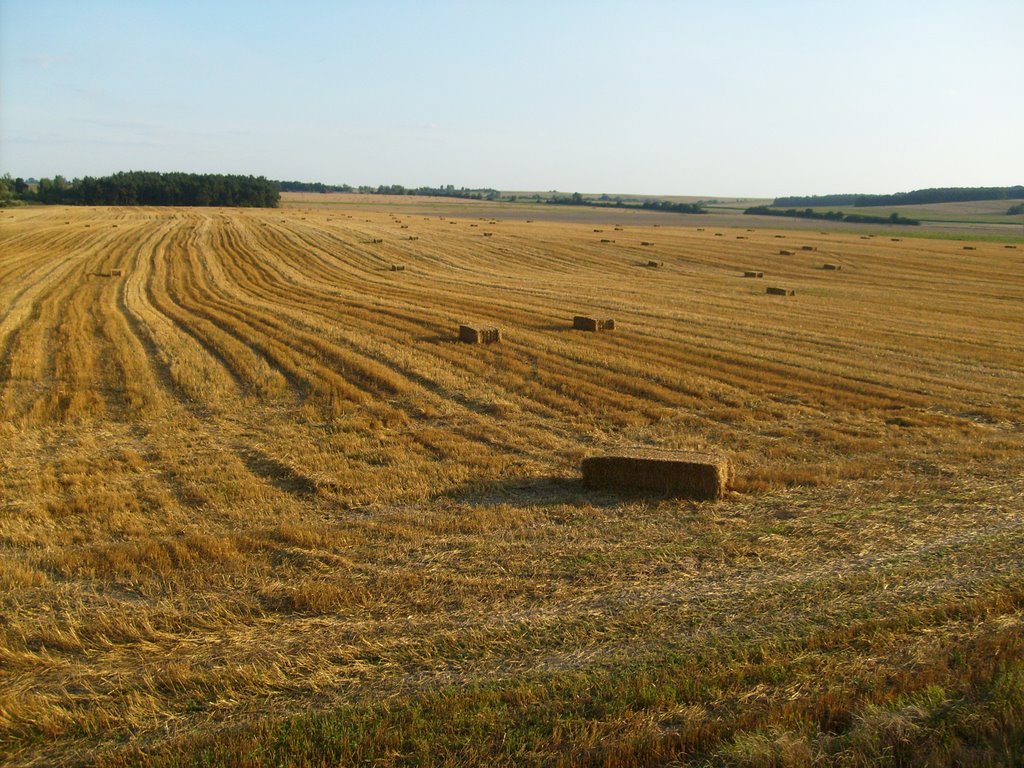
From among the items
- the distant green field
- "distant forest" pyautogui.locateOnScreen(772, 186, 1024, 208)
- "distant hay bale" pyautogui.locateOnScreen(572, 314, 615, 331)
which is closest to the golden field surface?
"distant hay bale" pyautogui.locateOnScreen(572, 314, 615, 331)

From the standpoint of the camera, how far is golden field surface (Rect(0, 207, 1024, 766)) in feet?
15.2

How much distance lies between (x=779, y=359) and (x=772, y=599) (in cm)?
1159

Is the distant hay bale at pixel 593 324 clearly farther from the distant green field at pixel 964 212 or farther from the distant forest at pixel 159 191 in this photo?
the distant forest at pixel 159 191

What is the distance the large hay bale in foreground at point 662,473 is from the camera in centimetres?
863

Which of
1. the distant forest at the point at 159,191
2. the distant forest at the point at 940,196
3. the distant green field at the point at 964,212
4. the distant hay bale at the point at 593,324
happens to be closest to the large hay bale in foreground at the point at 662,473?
the distant hay bale at the point at 593,324

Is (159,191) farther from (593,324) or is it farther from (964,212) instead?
(964,212)

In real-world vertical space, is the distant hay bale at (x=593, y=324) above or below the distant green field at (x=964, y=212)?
below

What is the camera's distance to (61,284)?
2866 cm

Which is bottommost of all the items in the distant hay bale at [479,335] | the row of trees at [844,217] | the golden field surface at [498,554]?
the golden field surface at [498,554]

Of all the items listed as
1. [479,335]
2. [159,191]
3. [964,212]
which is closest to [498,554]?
[479,335]

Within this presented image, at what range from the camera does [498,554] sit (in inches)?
283

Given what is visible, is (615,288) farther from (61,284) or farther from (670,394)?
(61,284)

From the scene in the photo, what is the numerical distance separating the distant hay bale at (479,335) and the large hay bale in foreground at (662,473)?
9.34 metres

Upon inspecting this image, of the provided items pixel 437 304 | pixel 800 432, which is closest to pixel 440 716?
pixel 800 432
